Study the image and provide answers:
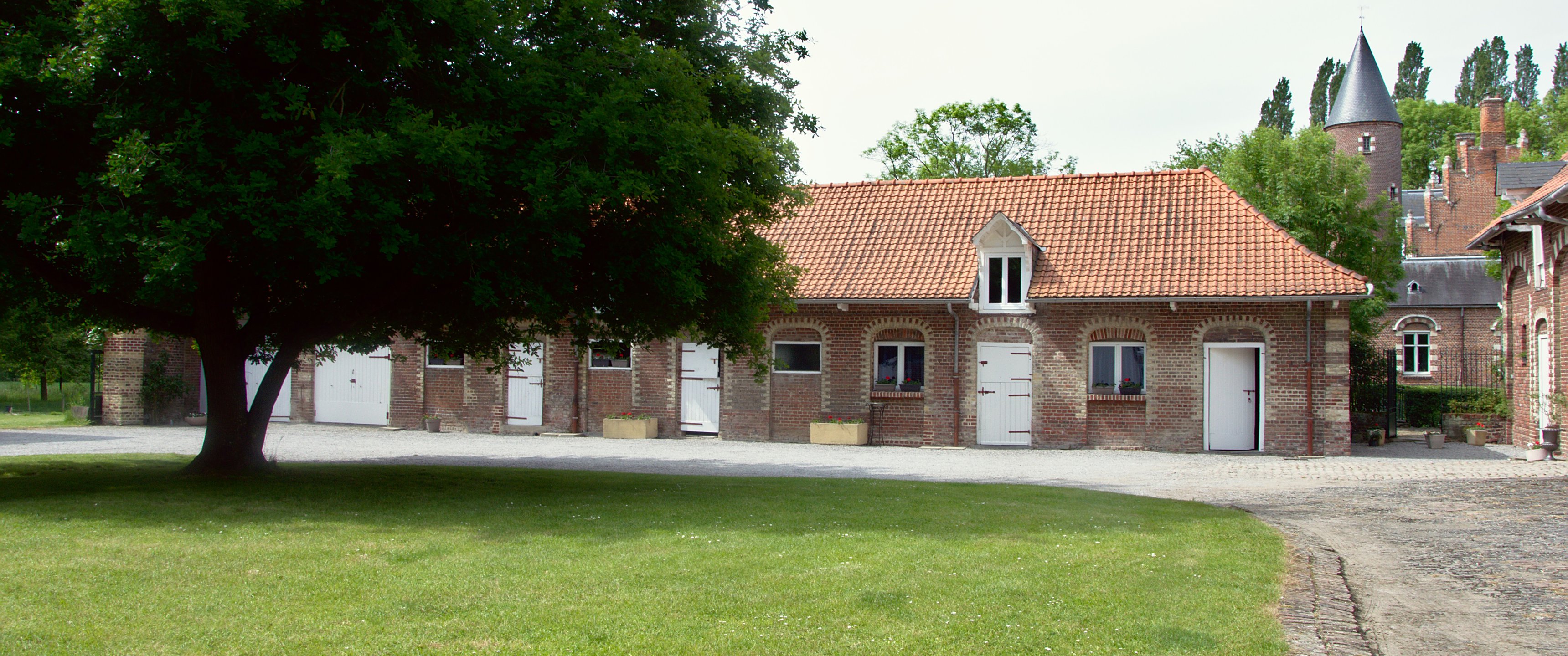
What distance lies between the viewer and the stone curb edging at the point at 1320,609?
5688mm

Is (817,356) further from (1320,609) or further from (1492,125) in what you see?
(1492,125)

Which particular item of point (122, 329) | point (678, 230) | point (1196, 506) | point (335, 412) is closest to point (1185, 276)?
point (1196, 506)

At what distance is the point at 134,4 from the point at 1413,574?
11.1m

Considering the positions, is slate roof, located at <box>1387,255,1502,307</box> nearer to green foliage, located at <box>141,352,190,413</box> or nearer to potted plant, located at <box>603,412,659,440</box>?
potted plant, located at <box>603,412,659,440</box>

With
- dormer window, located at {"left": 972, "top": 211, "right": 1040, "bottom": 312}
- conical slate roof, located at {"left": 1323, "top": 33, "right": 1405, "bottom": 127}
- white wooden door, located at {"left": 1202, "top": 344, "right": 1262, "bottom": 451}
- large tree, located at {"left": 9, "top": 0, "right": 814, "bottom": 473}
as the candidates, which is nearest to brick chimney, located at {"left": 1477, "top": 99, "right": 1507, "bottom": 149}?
conical slate roof, located at {"left": 1323, "top": 33, "right": 1405, "bottom": 127}

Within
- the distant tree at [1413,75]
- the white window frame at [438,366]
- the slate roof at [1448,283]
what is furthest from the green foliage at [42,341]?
the distant tree at [1413,75]

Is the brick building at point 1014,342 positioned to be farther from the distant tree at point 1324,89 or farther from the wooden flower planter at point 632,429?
the distant tree at point 1324,89

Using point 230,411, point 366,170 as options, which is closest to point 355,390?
point 230,411

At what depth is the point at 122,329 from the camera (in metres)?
14.2

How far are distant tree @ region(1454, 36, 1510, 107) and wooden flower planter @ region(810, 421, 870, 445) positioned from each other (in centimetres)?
7412

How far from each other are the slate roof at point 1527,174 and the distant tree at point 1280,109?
41.5 m

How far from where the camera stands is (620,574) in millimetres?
7105

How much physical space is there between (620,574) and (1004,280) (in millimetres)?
14947

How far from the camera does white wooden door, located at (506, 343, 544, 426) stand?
23.8 meters
